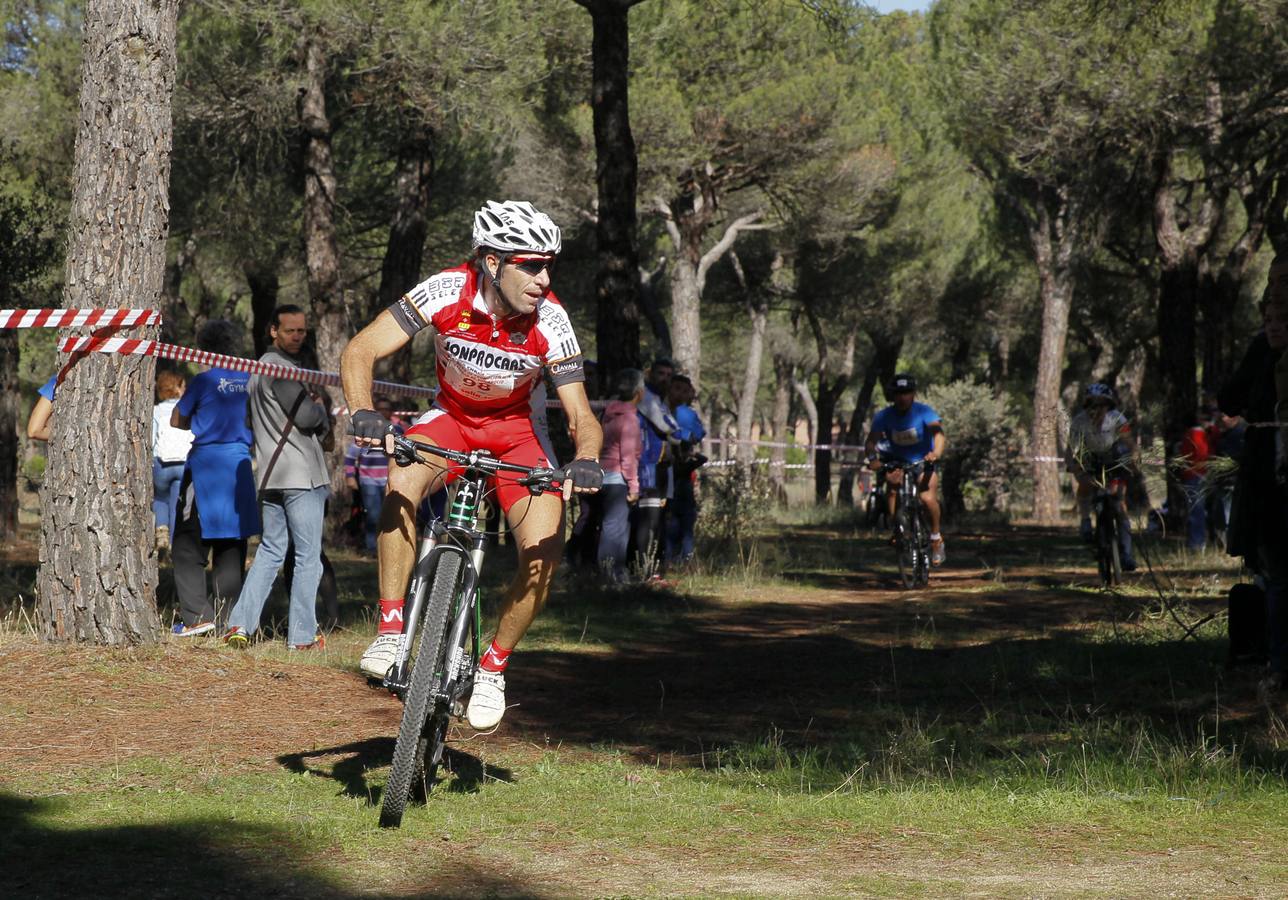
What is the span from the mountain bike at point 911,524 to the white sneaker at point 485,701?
9.00 m

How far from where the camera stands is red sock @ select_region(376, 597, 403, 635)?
5.61 metres

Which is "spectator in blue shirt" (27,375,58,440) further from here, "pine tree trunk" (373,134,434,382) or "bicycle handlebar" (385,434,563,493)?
"pine tree trunk" (373,134,434,382)

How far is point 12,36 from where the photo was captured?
2573 cm

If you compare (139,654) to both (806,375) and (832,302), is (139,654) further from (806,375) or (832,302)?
(806,375)

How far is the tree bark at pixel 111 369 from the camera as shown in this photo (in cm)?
811

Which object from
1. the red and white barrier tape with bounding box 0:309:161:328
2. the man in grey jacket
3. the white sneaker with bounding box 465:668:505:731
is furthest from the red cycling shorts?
the man in grey jacket

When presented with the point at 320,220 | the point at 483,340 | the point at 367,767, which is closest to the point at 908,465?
the point at 320,220

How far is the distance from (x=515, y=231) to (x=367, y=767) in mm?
2186

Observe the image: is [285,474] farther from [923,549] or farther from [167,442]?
[923,549]

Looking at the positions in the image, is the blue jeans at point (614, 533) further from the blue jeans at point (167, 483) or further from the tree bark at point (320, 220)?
the tree bark at point (320, 220)

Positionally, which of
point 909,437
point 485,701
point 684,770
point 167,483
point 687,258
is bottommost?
point 684,770

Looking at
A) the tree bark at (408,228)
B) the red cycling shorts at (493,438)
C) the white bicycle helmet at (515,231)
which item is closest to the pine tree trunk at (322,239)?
the tree bark at (408,228)

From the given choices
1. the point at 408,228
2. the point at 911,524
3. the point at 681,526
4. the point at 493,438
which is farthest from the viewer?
the point at 408,228

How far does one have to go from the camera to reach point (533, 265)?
5770 millimetres
